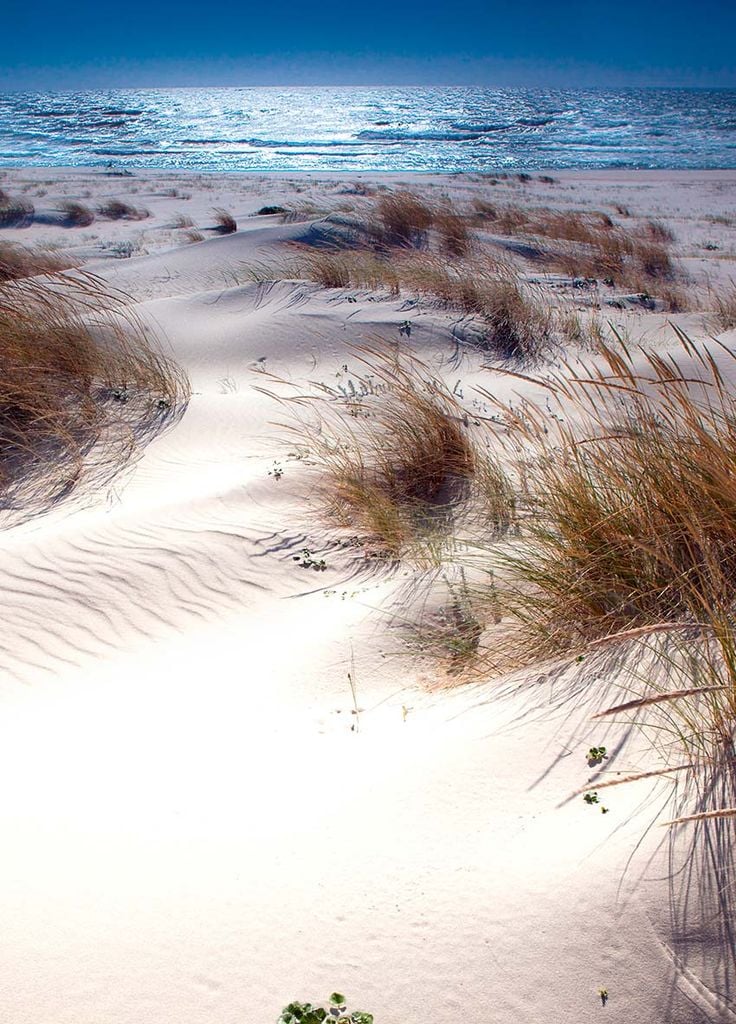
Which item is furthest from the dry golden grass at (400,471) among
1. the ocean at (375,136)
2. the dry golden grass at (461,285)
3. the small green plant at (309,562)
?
the ocean at (375,136)

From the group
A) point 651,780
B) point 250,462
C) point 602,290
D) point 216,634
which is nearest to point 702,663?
point 651,780

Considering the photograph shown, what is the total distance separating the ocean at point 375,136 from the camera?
3275cm

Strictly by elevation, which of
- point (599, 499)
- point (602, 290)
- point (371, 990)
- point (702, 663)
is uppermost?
point (602, 290)

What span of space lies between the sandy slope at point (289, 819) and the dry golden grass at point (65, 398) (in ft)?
2.81

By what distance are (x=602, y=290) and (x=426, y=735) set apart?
8.41 metres

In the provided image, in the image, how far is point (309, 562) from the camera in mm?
3873

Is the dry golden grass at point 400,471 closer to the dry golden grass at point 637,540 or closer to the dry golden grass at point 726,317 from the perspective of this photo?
the dry golden grass at point 637,540

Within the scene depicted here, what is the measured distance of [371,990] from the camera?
60.2 inches

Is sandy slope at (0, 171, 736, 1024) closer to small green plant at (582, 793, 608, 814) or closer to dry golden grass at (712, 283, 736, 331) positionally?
small green plant at (582, 793, 608, 814)

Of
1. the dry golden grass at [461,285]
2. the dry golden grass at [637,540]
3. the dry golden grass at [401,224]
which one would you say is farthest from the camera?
the dry golden grass at [401,224]

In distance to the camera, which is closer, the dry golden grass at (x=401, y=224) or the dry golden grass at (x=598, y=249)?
the dry golden grass at (x=598, y=249)

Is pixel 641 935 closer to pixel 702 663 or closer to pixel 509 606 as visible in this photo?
pixel 702 663

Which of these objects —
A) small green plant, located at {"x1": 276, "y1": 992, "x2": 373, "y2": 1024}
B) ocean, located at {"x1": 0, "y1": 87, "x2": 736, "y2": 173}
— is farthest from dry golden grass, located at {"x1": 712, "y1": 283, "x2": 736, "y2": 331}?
ocean, located at {"x1": 0, "y1": 87, "x2": 736, "y2": 173}

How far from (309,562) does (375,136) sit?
44518 millimetres
